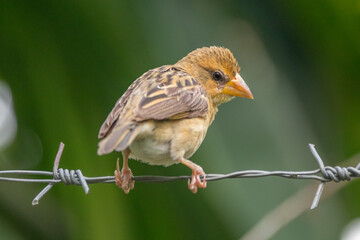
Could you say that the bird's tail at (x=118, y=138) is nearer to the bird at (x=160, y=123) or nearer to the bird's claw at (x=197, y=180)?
the bird at (x=160, y=123)

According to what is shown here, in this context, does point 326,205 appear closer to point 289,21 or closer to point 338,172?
point 289,21

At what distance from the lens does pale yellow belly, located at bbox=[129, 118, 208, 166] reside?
4141mm

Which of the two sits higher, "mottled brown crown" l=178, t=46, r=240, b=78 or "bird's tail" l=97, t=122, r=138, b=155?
"bird's tail" l=97, t=122, r=138, b=155

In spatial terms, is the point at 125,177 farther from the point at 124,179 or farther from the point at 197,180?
the point at 197,180

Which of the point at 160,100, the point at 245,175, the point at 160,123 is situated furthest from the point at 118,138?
the point at 245,175

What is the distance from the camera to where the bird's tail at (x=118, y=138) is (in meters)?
3.55

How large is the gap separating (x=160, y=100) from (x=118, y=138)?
69 cm

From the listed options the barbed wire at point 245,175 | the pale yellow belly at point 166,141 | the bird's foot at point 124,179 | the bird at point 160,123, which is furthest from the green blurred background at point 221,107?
the barbed wire at point 245,175

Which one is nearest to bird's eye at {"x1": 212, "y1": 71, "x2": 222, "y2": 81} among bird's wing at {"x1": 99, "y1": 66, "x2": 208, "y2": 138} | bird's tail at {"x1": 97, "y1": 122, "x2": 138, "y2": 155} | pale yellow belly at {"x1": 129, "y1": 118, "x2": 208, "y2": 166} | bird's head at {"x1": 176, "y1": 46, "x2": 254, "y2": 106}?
bird's head at {"x1": 176, "y1": 46, "x2": 254, "y2": 106}

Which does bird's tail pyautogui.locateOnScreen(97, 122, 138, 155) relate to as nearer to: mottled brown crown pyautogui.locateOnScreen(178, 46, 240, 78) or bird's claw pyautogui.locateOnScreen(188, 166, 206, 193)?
bird's claw pyautogui.locateOnScreen(188, 166, 206, 193)

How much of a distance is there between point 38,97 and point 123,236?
1.59m

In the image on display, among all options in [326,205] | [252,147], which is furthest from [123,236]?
[326,205]

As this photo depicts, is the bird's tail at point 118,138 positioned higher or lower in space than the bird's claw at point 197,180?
higher

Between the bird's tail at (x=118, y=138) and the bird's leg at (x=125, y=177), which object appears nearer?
the bird's tail at (x=118, y=138)
